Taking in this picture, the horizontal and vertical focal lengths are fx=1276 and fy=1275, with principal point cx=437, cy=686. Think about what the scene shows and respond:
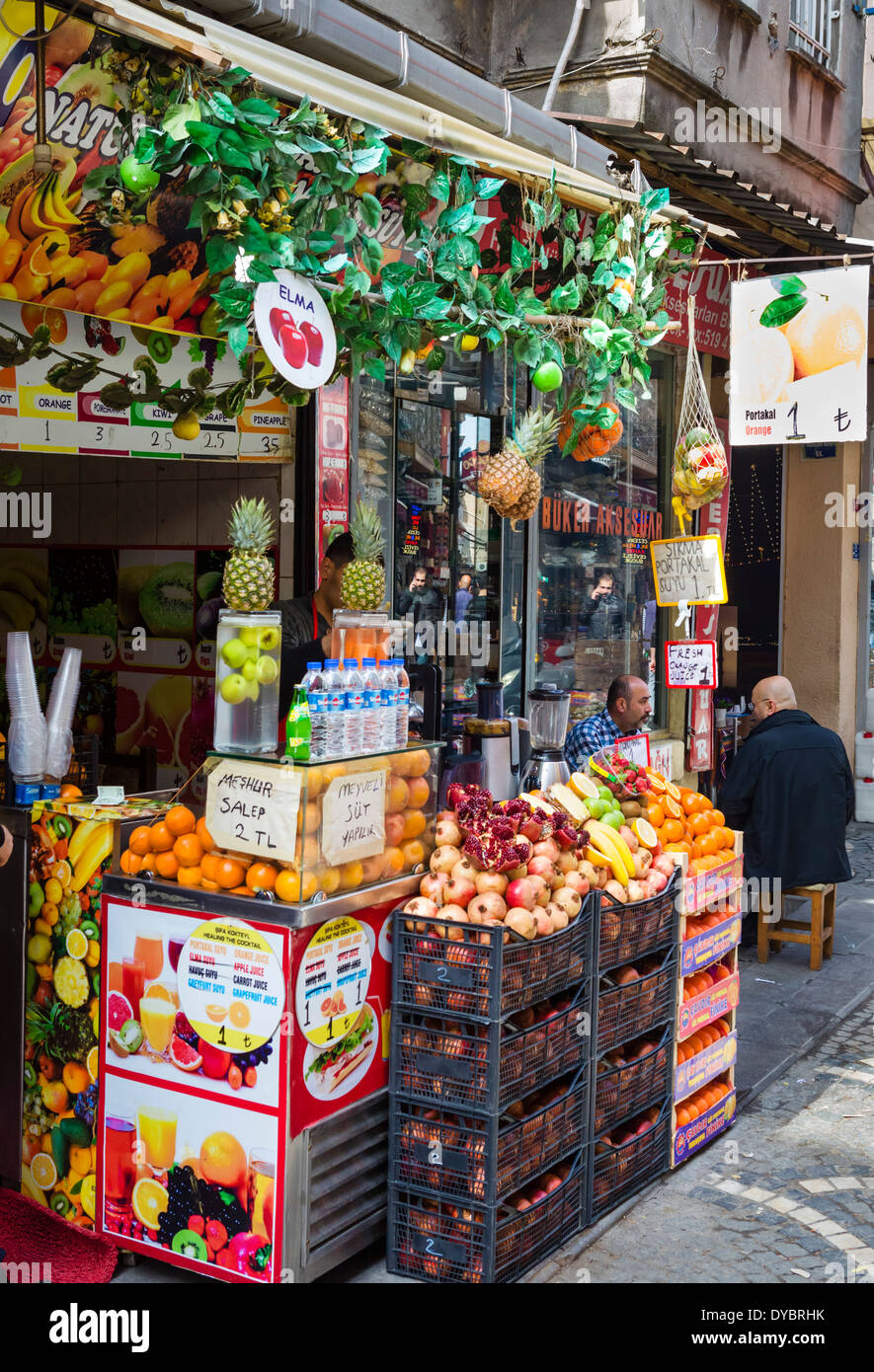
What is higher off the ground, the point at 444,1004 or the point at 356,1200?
the point at 444,1004

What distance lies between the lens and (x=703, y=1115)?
17.0 ft

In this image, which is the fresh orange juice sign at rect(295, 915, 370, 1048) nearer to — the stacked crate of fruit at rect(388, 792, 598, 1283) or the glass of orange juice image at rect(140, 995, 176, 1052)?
the stacked crate of fruit at rect(388, 792, 598, 1283)

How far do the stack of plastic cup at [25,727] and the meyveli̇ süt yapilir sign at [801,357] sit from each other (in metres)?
5.00

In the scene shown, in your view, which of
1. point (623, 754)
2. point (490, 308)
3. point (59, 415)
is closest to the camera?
point (490, 308)

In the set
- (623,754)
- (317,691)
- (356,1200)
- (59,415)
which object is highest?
(59,415)

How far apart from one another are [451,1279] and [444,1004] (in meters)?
0.84

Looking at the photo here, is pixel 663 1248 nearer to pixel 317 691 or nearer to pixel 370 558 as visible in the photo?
pixel 317 691

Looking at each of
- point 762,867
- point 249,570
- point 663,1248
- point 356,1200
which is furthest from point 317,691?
point 762,867

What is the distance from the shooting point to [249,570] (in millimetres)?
4047

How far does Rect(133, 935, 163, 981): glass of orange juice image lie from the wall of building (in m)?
10.7

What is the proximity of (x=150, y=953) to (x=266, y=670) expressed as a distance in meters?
0.96

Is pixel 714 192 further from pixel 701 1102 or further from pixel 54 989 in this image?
pixel 54 989

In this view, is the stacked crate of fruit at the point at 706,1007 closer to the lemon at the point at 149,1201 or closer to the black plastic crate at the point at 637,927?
the black plastic crate at the point at 637,927
